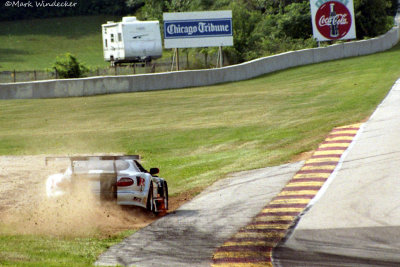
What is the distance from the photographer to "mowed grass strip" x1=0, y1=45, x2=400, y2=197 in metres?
22.0

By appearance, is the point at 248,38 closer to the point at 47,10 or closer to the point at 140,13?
the point at 140,13

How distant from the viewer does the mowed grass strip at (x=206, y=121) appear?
2205 cm

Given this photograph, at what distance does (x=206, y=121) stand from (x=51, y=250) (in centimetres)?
1773

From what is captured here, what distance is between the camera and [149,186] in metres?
14.7

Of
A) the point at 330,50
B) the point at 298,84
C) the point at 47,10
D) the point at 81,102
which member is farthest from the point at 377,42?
the point at 47,10

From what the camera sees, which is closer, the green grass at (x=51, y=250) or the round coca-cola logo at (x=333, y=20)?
the green grass at (x=51, y=250)

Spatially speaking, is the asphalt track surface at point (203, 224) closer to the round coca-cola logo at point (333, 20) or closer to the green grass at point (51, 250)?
the green grass at point (51, 250)

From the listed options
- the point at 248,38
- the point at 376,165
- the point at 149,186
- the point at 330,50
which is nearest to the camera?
the point at 149,186

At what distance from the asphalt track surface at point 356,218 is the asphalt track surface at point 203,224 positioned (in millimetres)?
1163

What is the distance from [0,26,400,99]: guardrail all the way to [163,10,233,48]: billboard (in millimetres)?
4499

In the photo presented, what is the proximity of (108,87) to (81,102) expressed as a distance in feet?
8.88

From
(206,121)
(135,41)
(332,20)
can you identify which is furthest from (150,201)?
(135,41)

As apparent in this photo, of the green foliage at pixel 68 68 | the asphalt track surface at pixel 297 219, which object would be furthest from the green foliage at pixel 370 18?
the asphalt track surface at pixel 297 219

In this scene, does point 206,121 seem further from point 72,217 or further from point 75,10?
point 75,10
